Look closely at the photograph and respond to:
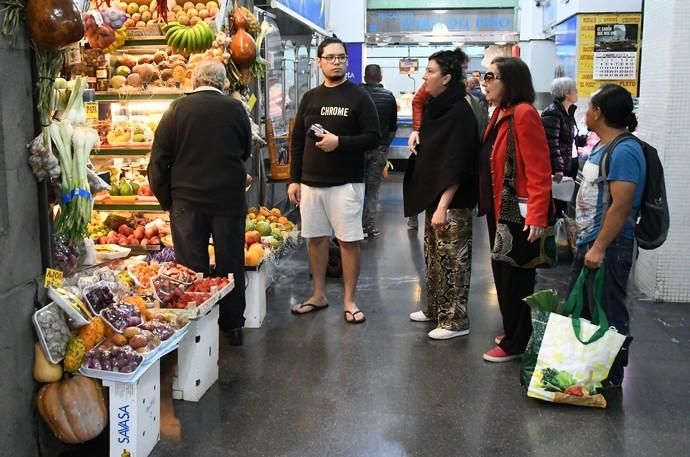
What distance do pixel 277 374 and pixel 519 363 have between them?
143cm

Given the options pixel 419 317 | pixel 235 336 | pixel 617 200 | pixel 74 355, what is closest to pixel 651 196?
pixel 617 200

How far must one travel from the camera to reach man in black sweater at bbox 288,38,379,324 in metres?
4.87

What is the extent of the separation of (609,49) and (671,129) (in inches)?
99.1

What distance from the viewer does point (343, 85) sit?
16.2 feet

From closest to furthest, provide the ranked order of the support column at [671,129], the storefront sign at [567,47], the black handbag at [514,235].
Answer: the black handbag at [514,235], the support column at [671,129], the storefront sign at [567,47]

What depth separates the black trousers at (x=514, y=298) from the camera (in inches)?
166

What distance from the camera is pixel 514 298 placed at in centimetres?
424

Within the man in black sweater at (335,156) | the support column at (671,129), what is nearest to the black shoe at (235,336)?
the man in black sweater at (335,156)

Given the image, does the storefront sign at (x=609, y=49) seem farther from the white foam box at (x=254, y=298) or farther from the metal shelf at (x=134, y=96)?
the white foam box at (x=254, y=298)

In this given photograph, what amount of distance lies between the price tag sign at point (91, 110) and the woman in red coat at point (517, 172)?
304cm

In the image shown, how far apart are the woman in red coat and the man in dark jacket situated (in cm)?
394

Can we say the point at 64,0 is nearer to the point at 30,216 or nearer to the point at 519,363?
the point at 30,216

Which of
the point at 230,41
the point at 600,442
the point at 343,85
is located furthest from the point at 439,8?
the point at 600,442

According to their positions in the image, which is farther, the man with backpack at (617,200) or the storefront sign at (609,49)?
the storefront sign at (609,49)
